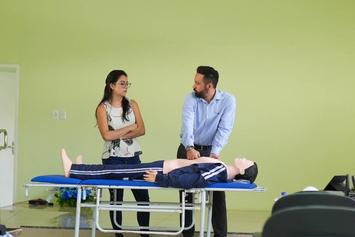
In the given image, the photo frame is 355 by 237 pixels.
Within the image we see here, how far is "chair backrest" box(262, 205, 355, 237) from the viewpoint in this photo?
5.01 feet

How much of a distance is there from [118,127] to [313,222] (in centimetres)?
247

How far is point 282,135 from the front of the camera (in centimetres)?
595

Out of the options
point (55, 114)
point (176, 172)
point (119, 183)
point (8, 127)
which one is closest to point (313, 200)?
point (176, 172)

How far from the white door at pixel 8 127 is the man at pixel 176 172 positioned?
119 inches

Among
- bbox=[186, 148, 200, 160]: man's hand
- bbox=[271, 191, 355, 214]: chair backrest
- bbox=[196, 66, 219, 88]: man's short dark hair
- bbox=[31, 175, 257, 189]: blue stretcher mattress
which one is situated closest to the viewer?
bbox=[271, 191, 355, 214]: chair backrest

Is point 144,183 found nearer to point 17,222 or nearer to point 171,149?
point 17,222

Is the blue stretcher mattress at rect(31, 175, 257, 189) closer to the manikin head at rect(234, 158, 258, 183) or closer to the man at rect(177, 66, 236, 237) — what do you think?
the manikin head at rect(234, 158, 258, 183)

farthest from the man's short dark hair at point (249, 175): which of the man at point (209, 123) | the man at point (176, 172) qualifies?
the man at point (209, 123)

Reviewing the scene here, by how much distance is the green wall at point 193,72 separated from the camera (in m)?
5.93

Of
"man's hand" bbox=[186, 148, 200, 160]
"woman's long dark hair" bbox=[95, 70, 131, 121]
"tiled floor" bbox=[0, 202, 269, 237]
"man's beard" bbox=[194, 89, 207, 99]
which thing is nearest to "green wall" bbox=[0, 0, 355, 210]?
"tiled floor" bbox=[0, 202, 269, 237]

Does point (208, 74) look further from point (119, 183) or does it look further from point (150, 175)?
point (119, 183)

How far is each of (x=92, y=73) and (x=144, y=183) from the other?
3.31m

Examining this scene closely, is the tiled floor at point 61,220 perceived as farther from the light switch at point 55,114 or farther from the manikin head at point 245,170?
the light switch at point 55,114

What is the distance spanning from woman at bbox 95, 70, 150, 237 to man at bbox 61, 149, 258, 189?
1.52ft
